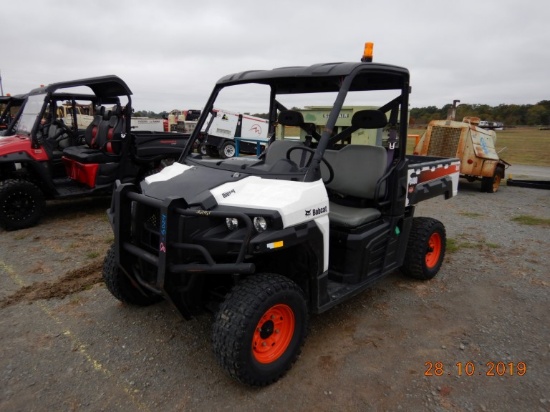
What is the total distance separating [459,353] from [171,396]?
2.10 meters

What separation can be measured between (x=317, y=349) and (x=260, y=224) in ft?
3.89

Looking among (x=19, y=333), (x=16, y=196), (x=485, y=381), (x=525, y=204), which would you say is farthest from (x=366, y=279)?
(x=525, y=204)

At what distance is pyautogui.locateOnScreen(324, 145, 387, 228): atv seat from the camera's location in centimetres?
338

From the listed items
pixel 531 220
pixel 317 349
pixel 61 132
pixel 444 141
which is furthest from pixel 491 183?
pixel 61 132

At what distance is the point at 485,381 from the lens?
2.68 metres

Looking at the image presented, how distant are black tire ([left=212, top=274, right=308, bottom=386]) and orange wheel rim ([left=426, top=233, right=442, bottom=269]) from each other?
2208mm

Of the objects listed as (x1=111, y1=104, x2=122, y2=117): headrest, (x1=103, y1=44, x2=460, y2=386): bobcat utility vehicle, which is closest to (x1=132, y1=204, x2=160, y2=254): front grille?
(x1=103, y1=44, x2=460, y2=386): bobcat utility vehicle

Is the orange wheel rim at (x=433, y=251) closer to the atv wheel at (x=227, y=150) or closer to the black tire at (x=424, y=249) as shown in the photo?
the black tire at (x=424, y=249)

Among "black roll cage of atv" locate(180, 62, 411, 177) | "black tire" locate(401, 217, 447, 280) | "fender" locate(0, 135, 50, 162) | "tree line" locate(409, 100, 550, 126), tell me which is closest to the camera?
"black roll cage of atv" locate(180, 62, 411, 177)

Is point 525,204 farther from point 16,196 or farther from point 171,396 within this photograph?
point 16,196

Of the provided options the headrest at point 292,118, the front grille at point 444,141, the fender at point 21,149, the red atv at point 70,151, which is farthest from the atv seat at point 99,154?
the front grille at point 444,141

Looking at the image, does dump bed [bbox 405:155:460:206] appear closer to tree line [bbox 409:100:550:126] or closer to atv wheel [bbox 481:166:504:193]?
atv wheel [bbox 481:166:504:193]

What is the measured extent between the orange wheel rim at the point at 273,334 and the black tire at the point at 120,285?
43.6 inches
